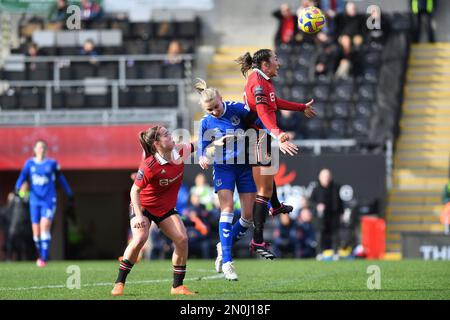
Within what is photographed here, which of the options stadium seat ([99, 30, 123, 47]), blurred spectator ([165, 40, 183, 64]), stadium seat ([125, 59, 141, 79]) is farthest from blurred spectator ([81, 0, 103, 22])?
stadium seat ([125, 59, 141, 79])

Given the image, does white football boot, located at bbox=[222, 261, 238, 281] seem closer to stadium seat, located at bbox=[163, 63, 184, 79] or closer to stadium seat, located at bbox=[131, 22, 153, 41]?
stadium seat, located at bbox=[163, 63, 184, 79]

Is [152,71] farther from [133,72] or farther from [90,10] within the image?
[90,10]

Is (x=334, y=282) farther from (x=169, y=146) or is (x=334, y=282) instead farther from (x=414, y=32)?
(x=414, y=32)

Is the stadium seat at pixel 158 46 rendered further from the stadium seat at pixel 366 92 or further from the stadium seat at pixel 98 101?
the stadium seat at pixel 366 92

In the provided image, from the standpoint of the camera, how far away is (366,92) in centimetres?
2608

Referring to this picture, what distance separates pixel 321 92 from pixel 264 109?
14.1 m

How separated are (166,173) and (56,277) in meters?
3.75

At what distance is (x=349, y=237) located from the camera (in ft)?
73.4

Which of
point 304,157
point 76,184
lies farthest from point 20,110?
point 304,157

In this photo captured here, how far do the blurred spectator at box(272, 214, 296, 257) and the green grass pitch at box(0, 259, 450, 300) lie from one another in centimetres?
612

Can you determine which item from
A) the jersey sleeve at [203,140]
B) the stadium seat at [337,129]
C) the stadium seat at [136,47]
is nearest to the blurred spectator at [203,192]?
the stadium seat at [337,129]

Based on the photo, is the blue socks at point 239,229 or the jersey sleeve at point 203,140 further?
the blue socks at point 239,229

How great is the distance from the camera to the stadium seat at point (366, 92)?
2598 cm

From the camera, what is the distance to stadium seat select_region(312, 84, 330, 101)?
26047 millimetres
